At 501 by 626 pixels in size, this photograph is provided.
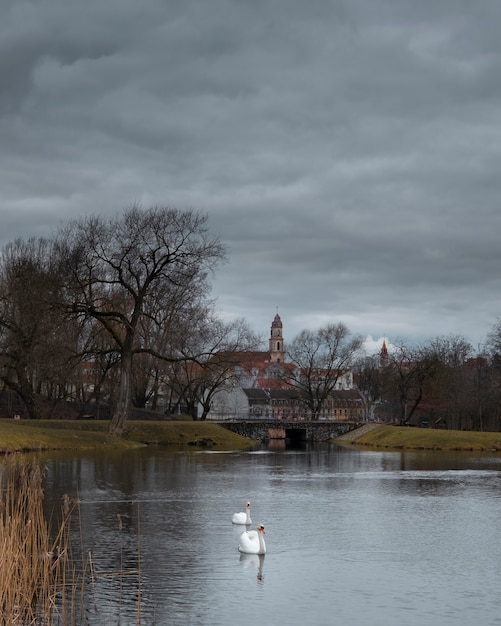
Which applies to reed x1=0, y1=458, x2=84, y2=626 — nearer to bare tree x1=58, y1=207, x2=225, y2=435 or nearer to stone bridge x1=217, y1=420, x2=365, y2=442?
bare tree x1=58, y1=207, x2=225, y2=435

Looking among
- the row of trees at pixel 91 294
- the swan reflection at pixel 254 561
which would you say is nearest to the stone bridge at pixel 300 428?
the row of trees at pixel 91 294

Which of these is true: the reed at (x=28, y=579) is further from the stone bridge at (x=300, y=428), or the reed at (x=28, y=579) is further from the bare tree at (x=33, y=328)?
the stone bridge at (x=300, y=428)

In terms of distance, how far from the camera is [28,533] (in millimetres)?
16656

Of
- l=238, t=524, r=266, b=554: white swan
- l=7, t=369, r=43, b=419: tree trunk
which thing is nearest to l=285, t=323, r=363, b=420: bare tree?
l=7, t=369, r=43, b=419: tree trunk

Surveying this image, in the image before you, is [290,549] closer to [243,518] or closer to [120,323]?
[243,518]

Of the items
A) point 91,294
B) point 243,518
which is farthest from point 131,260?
point 243,518

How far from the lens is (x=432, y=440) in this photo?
281 feet

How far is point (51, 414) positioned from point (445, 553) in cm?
7041

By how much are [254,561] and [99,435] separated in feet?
170

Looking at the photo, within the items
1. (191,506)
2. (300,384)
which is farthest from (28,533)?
(300,384)

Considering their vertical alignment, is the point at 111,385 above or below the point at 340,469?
above

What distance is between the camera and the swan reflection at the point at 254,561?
21.5m

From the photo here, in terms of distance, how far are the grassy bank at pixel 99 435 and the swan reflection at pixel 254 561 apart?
31887 millimetres

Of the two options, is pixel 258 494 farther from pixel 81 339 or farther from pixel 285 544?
pixel 81 339
